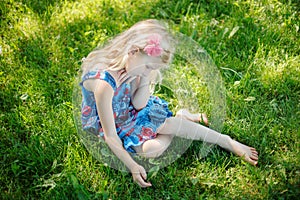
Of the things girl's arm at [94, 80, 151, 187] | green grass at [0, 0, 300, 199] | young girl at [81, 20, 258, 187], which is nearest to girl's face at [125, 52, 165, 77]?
young girl at [81, 20, 258, 187]

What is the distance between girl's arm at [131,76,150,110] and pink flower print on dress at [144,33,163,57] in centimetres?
32

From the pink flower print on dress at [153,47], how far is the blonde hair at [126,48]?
0.03m

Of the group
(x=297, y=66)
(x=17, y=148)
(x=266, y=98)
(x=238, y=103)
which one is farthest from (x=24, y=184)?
(x=297, y=66)

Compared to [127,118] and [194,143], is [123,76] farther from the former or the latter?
[194,143]

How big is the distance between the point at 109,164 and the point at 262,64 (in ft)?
3.69

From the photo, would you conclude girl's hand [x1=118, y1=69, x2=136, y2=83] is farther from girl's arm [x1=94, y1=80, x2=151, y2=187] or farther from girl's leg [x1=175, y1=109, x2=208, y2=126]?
girl's leg [x1=175, y1=109, x2=208, y2=126]

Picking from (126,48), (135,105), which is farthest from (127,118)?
(126,48)

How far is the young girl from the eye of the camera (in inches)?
85.7

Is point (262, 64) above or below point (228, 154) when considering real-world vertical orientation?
above

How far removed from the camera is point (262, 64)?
113 inches

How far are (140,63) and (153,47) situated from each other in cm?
12

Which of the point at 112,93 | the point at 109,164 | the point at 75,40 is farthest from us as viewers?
the point at 75,40

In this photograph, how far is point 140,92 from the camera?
245 cm

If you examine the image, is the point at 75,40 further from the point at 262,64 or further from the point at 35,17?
the point at 262,64
